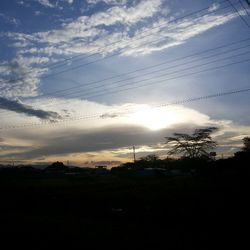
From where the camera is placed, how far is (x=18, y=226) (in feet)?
53.3

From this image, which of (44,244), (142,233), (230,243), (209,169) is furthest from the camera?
(209,169)

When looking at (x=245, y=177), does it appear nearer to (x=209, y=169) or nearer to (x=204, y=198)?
(x=204, y=198)

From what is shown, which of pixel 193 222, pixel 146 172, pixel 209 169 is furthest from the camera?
pixel 146 172

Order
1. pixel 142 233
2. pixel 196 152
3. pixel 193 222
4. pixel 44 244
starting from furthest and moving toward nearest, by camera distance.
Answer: pixel 196 152, pixel 193 222, pixel 142 233, pixel 44 244

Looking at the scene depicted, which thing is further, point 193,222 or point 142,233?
point 193,222

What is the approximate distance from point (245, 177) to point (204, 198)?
12189 millimetres

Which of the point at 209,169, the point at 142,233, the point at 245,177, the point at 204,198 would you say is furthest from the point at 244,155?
the point at 142,233

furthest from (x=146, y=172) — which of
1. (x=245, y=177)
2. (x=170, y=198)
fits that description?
(x=170, y=198)

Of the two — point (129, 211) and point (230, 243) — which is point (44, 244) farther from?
point (129, 211)

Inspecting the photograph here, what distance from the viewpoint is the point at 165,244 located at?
1185 cm

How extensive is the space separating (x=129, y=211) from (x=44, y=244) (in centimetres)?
865

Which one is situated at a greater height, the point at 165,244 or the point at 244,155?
the point at 244,155

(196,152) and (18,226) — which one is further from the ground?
(196,152)

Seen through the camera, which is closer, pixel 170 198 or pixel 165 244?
pixel 165 244
